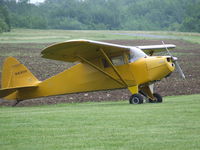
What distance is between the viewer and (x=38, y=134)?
10.2 meters

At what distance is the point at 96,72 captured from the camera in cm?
1856

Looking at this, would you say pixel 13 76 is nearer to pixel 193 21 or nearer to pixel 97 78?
pixel 97 78

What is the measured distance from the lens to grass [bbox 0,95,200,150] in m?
9.02

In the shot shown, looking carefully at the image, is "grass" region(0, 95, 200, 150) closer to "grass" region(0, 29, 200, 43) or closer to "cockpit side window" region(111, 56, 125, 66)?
"cockpit side window" region(111, 56, 125, 66)

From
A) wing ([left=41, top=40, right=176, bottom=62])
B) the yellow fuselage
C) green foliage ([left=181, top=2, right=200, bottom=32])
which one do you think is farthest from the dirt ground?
green foliage ([left=181, top=2, right=200, bottom=32])

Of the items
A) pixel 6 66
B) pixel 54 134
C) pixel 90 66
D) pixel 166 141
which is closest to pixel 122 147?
pixel 166 141

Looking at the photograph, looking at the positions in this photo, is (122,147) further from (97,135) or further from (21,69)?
(21,69)

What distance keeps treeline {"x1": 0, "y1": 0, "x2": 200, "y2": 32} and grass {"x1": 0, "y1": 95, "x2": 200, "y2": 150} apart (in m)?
78.1

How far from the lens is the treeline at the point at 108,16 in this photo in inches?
3674

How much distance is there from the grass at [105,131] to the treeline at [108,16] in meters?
78.1

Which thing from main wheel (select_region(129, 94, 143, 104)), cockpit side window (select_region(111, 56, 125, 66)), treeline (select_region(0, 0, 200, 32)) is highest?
cockpit side window (select_region(111, 56, 125, 66))

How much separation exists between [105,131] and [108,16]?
99800 millimetres

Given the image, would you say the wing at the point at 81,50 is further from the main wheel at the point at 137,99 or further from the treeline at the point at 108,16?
the treeline at the point at 108,16

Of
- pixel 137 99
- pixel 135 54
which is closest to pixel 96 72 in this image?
Result: pixel 135 54
